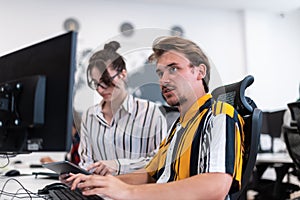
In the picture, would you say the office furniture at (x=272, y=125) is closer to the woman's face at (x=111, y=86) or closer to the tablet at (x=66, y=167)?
the woman's face at (x=111, y=86)

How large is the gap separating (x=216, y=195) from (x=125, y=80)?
462mm

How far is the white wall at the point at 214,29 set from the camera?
468 centimetres

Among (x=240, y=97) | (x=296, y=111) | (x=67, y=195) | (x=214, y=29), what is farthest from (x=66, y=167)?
(x=214, y=29)

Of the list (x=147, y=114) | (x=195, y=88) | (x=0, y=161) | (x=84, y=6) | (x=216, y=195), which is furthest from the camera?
(x=84, y=6)

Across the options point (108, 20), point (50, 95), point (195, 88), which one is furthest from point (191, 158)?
point (108, 20)

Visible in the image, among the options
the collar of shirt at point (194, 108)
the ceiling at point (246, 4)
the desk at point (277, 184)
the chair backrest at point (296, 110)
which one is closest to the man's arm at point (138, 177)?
the collar of shirt at point (194, 108)

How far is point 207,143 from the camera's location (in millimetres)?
891

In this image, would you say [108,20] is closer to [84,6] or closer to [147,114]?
[84,6]

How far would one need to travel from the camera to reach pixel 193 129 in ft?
3.07

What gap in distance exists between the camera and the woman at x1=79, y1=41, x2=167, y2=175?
1120mm

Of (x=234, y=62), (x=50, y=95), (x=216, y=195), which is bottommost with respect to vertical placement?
(x=216, y=195)

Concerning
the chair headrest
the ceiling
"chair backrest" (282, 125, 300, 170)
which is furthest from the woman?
the ceiling

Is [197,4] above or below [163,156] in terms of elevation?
above

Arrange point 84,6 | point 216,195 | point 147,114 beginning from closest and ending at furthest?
point 216,195 < point 147,114 < point 84,6
